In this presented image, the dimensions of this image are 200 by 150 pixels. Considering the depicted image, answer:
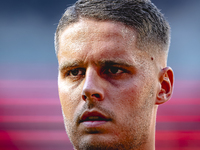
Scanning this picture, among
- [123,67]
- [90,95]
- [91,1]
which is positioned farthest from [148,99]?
[91,1]

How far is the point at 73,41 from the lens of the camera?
94.2 inches

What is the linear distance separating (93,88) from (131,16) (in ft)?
2.58

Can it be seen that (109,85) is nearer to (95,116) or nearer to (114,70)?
(114,70)

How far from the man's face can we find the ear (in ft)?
0.33

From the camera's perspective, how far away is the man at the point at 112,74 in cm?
212

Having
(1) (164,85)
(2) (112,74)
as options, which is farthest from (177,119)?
(2) (112,74)

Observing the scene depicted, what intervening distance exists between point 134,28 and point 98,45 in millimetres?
390

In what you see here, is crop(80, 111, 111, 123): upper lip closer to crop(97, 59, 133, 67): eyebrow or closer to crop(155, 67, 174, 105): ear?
crop(97, 59, 133, 67): eyebrow

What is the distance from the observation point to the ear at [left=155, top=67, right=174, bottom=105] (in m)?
2.51

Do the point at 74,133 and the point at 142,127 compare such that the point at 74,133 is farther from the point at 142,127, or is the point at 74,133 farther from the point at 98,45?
the point at 98,45

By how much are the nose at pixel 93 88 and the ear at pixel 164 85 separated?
66 cm

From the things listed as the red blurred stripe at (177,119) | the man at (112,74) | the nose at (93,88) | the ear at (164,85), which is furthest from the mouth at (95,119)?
the red blurred stripe at (177,119)

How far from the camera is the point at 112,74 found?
2248mm

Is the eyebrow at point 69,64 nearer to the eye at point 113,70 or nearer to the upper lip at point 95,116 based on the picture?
the eye at point 113,70
